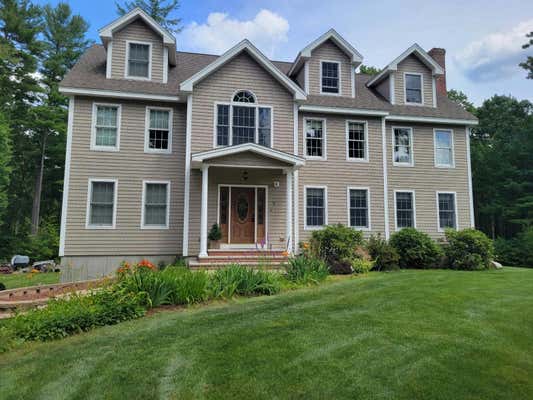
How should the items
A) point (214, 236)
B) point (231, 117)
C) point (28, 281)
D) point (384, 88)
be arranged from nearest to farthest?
point (214, 236)
point (231, 117)
point (28, 281)
point (384, 88)

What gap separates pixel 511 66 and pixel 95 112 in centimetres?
2950

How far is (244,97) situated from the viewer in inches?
490

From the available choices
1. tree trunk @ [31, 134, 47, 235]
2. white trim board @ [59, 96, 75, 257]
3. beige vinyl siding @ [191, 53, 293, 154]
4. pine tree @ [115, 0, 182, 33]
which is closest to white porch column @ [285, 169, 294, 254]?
beige vinyl siding @ [191, 53, 293, 154]

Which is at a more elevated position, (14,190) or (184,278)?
(14,190)

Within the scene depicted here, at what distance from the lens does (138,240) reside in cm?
1166

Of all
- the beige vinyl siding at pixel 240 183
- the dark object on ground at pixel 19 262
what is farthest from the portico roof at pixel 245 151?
the dark object on ground at pixel 19 262

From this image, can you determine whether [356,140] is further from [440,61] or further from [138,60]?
[138,60]

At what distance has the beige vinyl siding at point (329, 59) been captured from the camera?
1401 centimetres

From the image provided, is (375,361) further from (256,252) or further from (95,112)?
(95,112)

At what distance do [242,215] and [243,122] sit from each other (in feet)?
11.4

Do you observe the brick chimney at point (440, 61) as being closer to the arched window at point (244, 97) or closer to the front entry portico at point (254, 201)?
the front entry portico at point (254, 201)

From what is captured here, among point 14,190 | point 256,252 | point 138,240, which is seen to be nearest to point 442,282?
point 256,252

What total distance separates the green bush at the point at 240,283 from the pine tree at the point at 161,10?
24267mm

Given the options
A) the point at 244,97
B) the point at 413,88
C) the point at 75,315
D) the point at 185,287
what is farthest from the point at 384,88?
the point at 75,315
